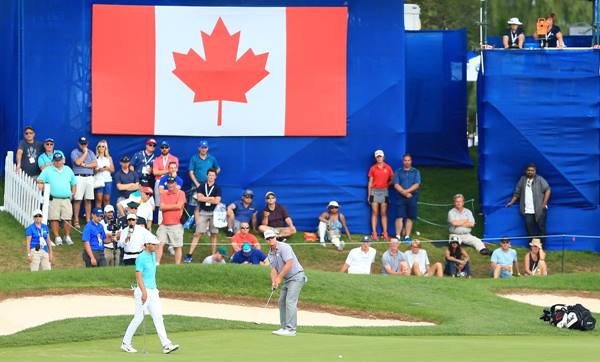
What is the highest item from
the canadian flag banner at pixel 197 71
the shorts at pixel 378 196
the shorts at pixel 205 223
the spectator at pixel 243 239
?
the canadian flag banner at pixel 197 71

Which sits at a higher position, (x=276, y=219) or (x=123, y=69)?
(x=123, y=69)

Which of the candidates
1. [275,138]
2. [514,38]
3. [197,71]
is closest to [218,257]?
[275,138]

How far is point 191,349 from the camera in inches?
810

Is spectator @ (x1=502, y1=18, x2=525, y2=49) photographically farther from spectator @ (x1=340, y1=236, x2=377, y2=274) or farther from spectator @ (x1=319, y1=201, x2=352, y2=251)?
spectator @ (x1=340, y1=236, x2=377, y2=274)

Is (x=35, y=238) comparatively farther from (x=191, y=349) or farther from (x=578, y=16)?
(x=578, y=16)

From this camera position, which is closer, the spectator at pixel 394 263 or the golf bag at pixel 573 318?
the golf bag at pixel 573 318

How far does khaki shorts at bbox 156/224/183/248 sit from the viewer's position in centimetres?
2938

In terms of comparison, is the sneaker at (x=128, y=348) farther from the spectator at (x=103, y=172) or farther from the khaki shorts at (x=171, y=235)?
the spectator at (x=103, y=172)

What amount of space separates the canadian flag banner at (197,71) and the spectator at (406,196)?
1.58 meters

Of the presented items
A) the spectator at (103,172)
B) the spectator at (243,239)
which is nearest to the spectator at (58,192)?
the spectator at (103,172)

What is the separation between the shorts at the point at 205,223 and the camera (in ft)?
99.0

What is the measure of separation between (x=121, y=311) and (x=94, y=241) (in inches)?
118

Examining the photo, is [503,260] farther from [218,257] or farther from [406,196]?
[218,257]

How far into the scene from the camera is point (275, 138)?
32.2 metres
